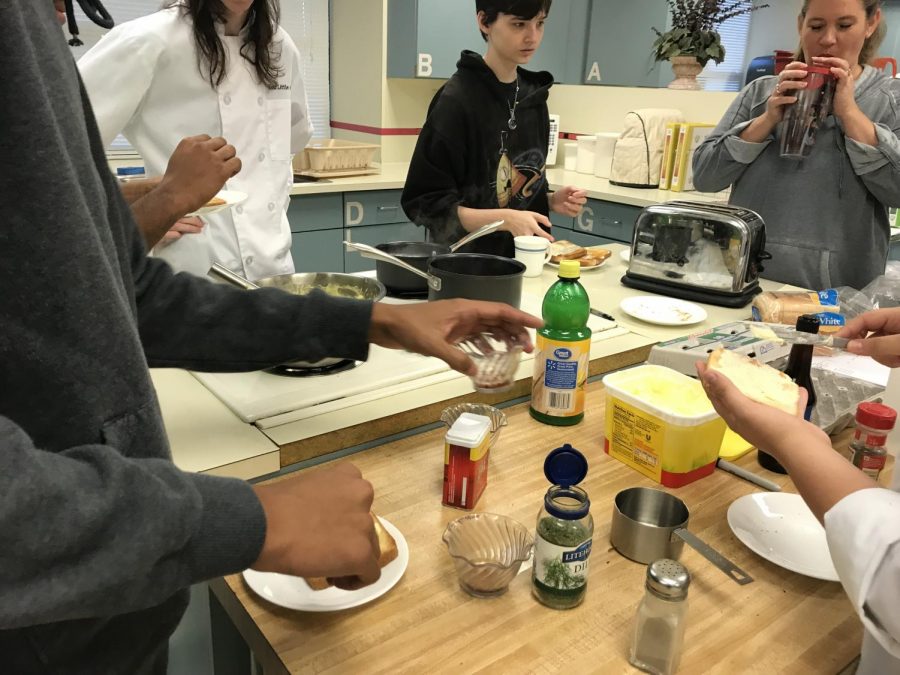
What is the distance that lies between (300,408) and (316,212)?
2.26 m

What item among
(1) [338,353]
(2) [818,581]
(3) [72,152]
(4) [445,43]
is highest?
(4) [445,43]

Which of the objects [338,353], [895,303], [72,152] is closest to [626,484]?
[338,353]

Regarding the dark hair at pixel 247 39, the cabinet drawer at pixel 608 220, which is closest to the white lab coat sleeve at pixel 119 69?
the dark hair at pixel 247 39

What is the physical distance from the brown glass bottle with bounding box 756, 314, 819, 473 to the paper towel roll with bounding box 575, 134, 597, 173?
2886 millimetres

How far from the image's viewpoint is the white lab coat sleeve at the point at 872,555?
0.57 m

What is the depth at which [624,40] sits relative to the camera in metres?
4.05

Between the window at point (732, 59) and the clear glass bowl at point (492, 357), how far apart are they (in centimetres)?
537

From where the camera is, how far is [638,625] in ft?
2.24

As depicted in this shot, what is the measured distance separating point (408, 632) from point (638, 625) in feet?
0.76

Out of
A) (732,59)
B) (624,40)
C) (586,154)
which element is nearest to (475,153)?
(586,154)

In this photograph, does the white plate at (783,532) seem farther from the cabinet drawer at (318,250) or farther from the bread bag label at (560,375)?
the cabinet drawer at (318,250)

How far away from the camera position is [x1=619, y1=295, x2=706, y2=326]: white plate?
158cm

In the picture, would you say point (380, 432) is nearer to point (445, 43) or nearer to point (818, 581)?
point (818, 581)

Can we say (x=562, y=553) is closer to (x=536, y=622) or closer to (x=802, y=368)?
(x=536, y=622)
